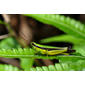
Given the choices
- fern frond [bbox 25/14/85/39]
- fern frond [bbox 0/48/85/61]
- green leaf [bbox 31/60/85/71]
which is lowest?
green leaf [bbox 31/60/85/71]

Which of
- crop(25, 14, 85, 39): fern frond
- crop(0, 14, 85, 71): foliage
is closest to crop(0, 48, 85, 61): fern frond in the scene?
crop(0, 14, 85, 71): foliage

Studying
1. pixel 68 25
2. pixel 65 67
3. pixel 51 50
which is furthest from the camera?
pixel 68 25

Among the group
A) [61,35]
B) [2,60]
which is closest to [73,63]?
[61,35]

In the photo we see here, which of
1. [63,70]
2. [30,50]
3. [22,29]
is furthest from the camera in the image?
[22,29]

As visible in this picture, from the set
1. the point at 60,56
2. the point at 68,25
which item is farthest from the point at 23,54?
the point at 68,25

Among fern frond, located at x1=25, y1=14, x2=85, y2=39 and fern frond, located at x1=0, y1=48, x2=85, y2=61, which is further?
fern frond, located at x1=25, y1=14, x2=85, y2=39

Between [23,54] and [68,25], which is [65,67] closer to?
[23,54]

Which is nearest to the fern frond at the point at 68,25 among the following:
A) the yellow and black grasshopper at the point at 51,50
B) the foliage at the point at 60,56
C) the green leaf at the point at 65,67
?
the foliage at the point at 60,56

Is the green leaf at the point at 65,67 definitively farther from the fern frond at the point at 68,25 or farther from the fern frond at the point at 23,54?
the fern frond at the point at 68,25

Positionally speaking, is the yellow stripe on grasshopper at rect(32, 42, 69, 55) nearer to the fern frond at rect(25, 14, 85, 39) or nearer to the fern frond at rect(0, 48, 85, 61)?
the fern frond at rect(0, 48, 85, 61)

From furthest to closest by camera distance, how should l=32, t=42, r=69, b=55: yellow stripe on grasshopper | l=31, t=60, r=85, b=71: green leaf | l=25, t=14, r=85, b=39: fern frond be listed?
l=25, t=14, r=85, b=39: fern frond
l=32, t=42, r=69, b=55: yellow stripe on grasshopper
l=31, t=60, r=85, b=71: green leaf

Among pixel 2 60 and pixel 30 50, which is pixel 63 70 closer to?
pixel 30 50
